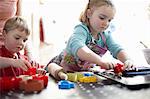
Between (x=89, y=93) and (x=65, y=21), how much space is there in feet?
5.40

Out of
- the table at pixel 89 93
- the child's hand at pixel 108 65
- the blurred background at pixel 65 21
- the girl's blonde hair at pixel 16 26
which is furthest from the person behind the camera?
the blurred background at pixel 65 21

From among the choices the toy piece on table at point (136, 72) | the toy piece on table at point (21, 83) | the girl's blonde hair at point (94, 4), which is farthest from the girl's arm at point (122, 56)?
the toy piece on table at point (21, 83)

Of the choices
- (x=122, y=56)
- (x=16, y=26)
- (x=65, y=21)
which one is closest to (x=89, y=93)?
(x=16, y=26)

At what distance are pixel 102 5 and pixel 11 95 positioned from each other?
2.22ft

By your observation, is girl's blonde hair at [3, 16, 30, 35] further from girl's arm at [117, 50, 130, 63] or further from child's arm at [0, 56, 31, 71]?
girl's arm at [117, 50, 130, 63]

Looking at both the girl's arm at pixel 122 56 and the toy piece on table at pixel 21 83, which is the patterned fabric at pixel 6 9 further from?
the toy piece on table at pixel 21 83

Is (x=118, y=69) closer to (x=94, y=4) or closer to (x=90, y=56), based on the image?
(x=90, y=56)

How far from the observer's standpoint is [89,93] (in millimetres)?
651

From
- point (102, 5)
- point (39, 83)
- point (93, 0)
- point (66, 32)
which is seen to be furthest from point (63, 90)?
point (66, 32)

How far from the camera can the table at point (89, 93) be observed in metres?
0.62

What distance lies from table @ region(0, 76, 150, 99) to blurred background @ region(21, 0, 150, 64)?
1514mm

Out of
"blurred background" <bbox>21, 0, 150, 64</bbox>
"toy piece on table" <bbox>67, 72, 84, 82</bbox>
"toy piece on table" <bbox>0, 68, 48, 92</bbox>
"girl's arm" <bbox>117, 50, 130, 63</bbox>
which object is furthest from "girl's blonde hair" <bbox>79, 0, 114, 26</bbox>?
"blurred background" <bbox>21, 0, 150, 64</bbox>

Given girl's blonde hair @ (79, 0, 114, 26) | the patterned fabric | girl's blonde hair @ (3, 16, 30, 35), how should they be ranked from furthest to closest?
1. the patterned fabric
2. girl's blonde hair @ (79, 0, 114, 26)
3. girl's blonde hair @ (3, 16, 30, 35)

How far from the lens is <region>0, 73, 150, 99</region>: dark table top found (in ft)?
2.03
